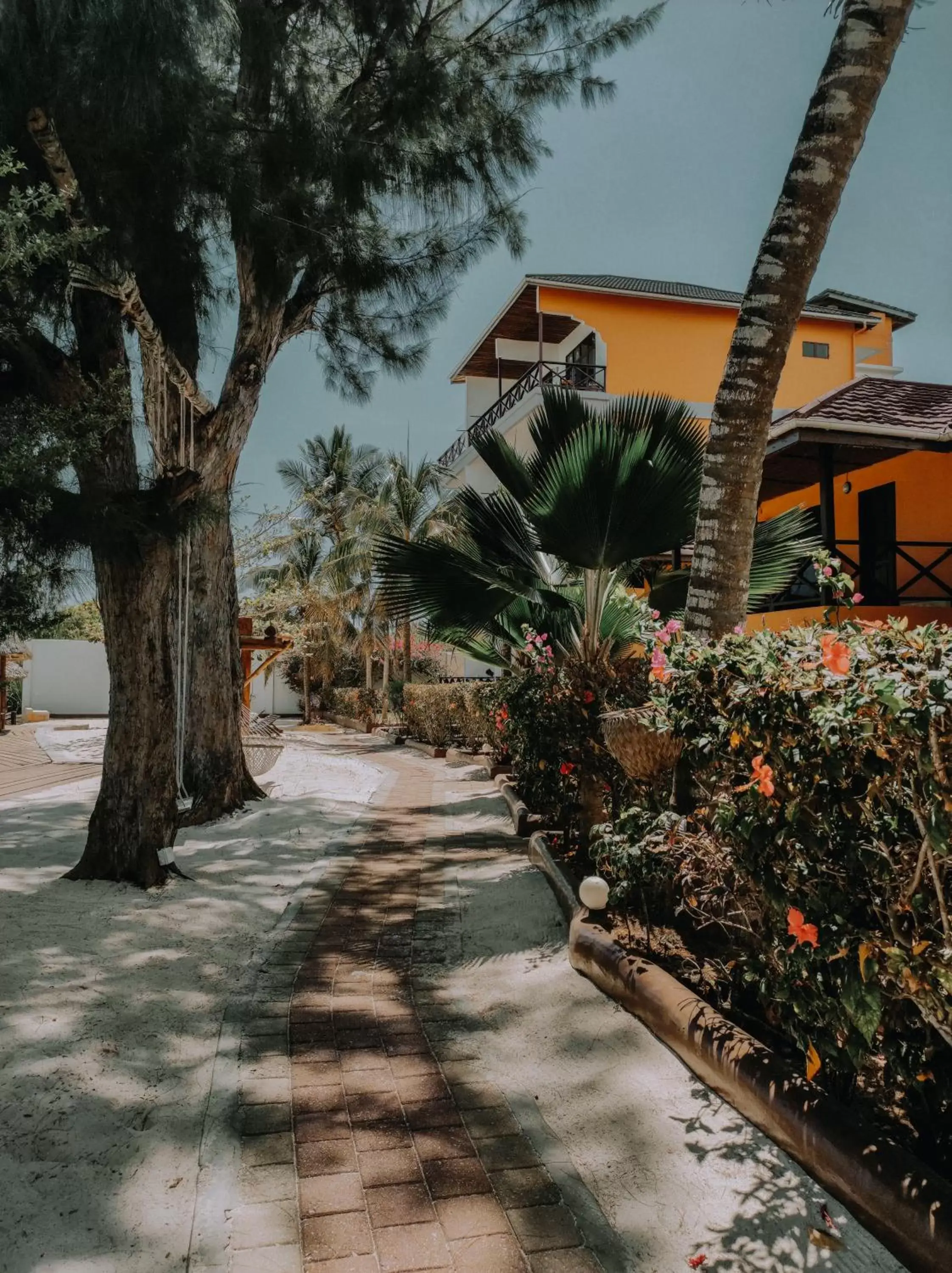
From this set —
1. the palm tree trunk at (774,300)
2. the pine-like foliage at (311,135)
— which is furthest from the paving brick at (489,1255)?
the pine-like foliage at (311,135)

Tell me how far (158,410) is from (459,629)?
3219 millimetres

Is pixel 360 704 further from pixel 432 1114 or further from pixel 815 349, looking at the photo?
pixel 432 1114

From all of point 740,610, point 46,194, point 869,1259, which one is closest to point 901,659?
point 869,1259

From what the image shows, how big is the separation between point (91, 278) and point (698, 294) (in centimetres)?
2049

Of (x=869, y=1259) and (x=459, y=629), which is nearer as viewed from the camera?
(x=869, y=1259)

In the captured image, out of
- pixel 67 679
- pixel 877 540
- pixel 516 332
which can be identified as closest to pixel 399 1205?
pixel 877 540

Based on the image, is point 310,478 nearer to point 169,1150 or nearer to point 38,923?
point 38,923

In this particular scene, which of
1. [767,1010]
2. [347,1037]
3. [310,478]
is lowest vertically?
[347,1037]

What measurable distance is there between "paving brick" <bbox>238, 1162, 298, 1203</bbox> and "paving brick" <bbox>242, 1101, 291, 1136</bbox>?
0.22 metres

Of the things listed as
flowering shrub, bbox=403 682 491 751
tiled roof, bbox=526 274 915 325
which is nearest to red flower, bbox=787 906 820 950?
flowering shrub, bbox=403 682 491 751

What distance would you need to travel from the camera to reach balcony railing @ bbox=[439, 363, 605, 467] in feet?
66.5

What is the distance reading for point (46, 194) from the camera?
170 inches

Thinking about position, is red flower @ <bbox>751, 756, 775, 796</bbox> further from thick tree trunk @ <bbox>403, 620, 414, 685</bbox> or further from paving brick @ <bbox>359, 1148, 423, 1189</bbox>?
thick tree trunk @ <bbox>403, 620, 414, 685</bbox>

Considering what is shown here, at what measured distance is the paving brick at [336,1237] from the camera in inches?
93.0
